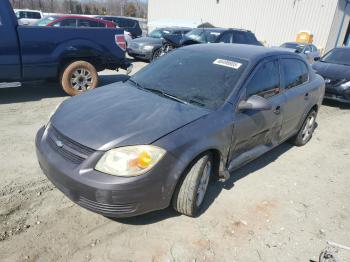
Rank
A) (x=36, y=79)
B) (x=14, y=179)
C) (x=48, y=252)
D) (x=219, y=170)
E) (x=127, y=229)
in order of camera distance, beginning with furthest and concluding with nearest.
A: (x=36, y=79)
(x=14, y=179)
(x=219, y=170)
(x=127, y=229)
(x=48, y=252)

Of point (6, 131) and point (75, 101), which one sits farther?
point (6, 131)

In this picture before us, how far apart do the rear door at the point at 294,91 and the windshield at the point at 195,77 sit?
3.15 ft

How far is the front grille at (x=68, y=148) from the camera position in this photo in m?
2.76

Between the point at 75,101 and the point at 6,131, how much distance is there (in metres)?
2.08


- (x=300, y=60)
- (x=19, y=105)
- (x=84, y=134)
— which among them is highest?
(x=300, y=60)

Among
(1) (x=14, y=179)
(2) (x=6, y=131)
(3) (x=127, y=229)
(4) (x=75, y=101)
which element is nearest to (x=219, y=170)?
(3) (x=127, y=229)

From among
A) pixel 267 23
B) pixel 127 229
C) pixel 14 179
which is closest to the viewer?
pixel 127 229

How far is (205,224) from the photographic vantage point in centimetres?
326

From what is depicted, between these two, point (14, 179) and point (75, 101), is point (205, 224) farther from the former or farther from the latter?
point (14, 179)

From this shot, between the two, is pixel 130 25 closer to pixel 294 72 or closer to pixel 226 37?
pixel 226 37

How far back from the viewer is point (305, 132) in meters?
5.59

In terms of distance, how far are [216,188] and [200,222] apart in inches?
28.4

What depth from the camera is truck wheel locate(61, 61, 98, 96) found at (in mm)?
6980

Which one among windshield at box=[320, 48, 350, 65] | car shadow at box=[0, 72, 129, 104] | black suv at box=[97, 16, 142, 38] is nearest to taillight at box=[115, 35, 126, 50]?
car shadow at box=[0, 72, 129, 104]
